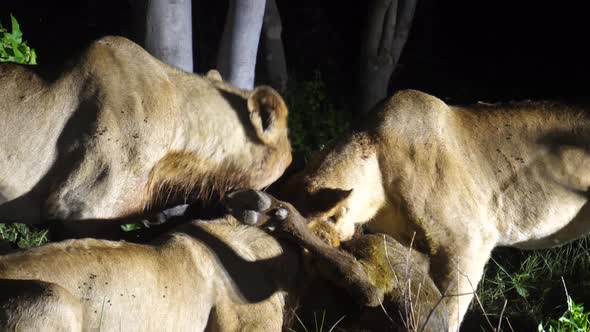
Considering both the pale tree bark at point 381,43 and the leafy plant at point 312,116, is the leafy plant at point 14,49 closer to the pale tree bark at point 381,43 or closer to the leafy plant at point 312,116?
the leafy plant at point 312,116

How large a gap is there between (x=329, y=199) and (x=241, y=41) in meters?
1.74

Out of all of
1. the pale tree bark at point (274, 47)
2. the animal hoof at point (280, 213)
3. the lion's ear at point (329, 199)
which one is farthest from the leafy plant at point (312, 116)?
the animal hoof at point (280, 213)

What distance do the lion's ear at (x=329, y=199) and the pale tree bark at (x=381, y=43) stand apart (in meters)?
4.32

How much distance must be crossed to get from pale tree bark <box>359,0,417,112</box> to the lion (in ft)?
14.8

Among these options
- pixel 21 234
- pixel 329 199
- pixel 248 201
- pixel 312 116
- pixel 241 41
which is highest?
pixel 241 41

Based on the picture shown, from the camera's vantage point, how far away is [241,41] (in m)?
5.93

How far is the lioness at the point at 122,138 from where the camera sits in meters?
4.48

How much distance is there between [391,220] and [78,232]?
162cm

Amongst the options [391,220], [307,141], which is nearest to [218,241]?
[391,220]

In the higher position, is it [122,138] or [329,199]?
[122,138]

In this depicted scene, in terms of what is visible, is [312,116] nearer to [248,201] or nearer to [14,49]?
[14,49]

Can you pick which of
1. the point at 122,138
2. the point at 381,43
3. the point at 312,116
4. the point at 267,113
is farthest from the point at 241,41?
the point at 312,116

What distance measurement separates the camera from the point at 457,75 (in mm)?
10297

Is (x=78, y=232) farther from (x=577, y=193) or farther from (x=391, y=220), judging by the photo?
(x=577, y=193)
